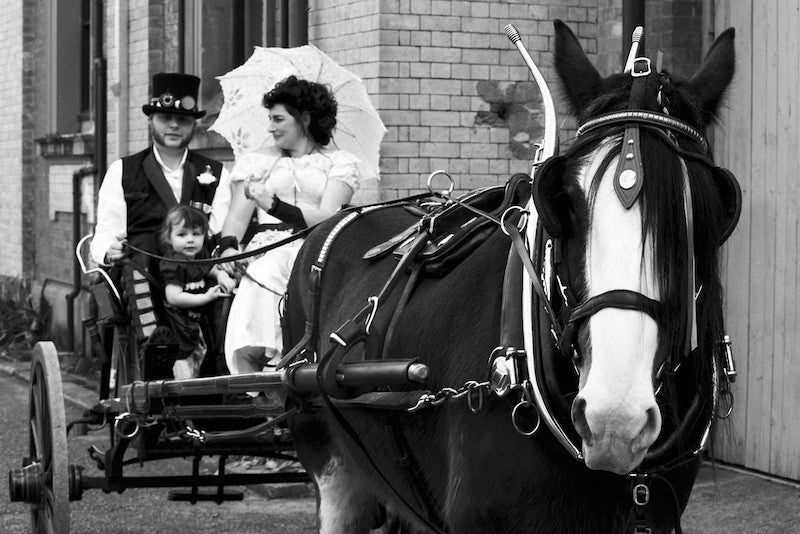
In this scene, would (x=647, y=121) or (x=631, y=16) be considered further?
(x=631, y=16)

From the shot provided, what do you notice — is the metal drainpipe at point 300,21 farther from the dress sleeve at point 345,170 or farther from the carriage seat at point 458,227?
the carriage seat at point 458,227

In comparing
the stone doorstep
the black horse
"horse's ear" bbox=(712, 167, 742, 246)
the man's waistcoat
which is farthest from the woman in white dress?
"horse's ear" bbox=(712, 167, 742, 246)

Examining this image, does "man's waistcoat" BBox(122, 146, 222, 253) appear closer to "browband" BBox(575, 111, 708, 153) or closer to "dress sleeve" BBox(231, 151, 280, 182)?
"dress sleeve" BBox(231, 151, 280, 182)

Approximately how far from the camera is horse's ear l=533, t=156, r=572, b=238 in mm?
3037

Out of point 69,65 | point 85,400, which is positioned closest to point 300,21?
point 85,400

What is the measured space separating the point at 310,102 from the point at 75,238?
354 inches

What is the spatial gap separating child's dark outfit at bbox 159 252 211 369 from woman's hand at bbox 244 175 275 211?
1.54 feet

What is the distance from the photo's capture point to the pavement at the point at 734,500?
6.61m

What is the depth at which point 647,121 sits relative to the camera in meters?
3.11

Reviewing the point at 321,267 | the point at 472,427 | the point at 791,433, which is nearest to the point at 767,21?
the point at 791,433

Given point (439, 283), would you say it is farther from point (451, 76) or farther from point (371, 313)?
point (451, 76)

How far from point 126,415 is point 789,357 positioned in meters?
3.64

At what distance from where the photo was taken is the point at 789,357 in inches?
288

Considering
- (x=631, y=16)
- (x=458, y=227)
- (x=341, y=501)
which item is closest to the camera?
(x=458, y=227)
